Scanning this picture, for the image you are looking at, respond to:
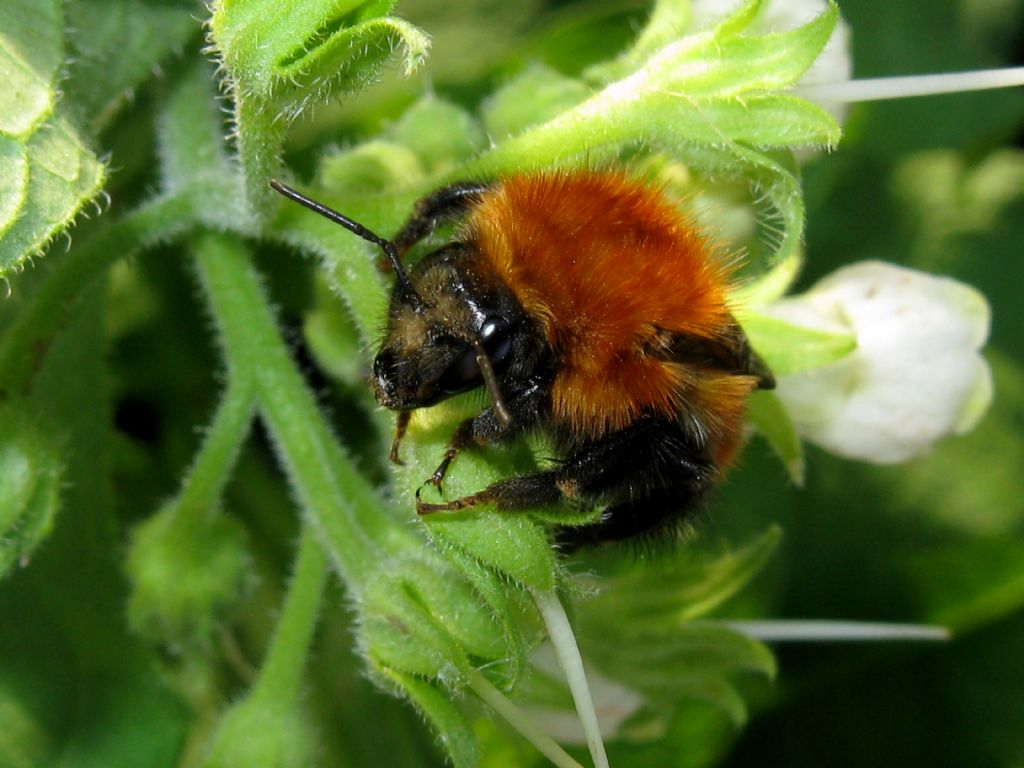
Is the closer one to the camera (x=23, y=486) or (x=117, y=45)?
(x=23, y=486)

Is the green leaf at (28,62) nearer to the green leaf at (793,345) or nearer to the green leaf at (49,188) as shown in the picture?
the green leaf at (49,188)

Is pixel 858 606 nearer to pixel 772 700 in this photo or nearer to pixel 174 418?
pixel 772 700

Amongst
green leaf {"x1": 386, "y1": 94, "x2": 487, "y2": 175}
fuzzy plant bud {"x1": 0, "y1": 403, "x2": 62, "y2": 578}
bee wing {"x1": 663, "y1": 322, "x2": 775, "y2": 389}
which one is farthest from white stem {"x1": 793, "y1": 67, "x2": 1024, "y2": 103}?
fuzzy plant bud {"x1": 0, "y1": 403, "x2": 62, "y2": 578}

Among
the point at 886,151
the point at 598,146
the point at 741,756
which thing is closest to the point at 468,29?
the point at 886,151

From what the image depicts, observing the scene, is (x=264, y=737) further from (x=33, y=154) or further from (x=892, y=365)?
(x=892, y=365)

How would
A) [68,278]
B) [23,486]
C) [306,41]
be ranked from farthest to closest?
1. [68,278]
2. [23,486]
3. [306,41]

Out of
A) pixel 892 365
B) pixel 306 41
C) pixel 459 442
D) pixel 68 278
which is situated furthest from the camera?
pixel 892 365

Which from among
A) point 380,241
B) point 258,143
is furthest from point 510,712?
point 258,143

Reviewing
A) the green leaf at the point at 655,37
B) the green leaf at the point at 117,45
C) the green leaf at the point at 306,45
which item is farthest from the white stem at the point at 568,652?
the green leaf at the point at 117,45

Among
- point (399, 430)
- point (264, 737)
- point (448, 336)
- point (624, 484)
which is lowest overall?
point (264, 737)
